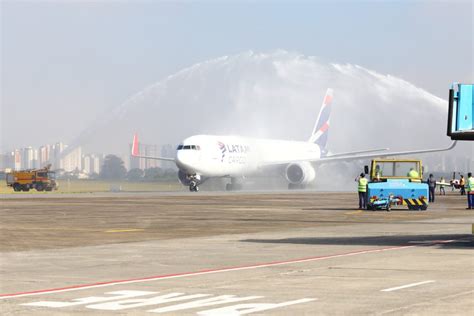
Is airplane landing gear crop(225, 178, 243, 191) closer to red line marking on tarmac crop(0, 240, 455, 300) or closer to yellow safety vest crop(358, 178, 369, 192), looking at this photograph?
yellow safety vest crop(358, 178, 369, 192)

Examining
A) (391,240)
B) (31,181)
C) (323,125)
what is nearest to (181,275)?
(391,240)

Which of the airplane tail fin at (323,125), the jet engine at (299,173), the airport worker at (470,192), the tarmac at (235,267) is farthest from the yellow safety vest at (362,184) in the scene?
the airplane tail fin at (323,125)

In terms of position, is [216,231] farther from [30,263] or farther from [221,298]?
[221,298]

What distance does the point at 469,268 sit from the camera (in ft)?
61.7

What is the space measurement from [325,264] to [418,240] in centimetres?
802

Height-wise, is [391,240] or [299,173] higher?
[299,173]

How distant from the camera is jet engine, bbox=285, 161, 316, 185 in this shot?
9494cm

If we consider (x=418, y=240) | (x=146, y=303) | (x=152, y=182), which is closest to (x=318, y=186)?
(x=152, y=182)

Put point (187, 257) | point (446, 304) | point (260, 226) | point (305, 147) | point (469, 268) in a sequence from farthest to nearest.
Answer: point (305, 147) < point (260, 226) < point (187, 257) < point (469, 268) < point (446, 304)

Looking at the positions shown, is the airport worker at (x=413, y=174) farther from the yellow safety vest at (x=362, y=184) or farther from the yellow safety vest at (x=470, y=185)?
the yellow safety vest at (x=470, y=185)

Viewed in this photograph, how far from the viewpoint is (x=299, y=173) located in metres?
95.4

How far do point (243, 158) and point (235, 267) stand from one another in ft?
239

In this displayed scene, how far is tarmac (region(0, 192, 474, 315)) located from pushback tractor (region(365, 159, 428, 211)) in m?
7.25

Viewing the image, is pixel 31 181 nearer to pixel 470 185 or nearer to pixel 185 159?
pixel 185 159
